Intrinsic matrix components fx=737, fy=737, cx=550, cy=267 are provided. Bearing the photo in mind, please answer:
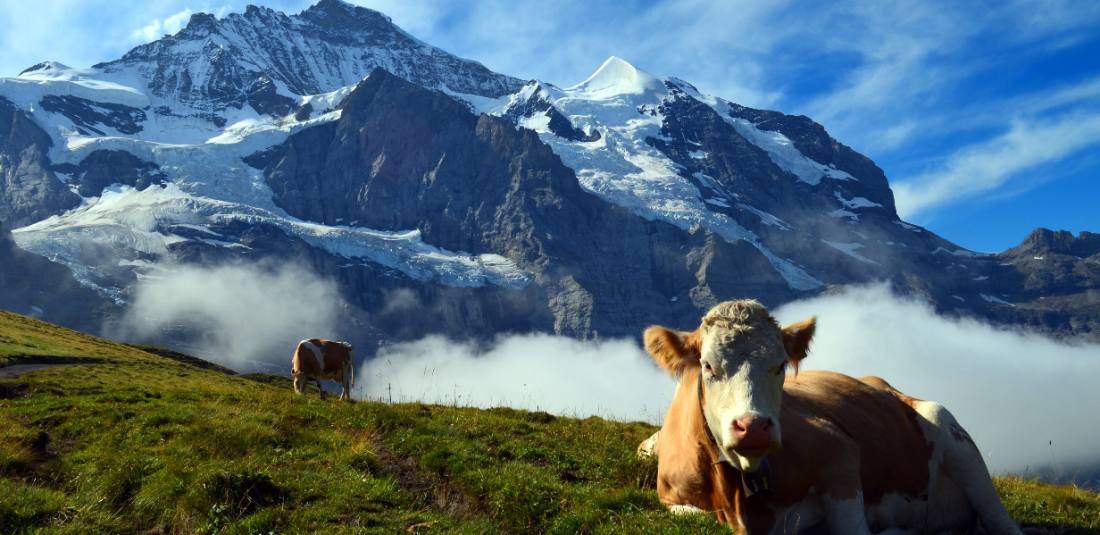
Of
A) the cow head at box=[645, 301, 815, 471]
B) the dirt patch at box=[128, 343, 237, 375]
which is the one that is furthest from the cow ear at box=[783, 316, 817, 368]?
the dirt patch at box=[128, 343, 237, 375]

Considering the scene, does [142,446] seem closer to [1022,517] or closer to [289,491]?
[289,491]

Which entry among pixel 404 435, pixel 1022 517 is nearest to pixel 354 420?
pixel 404 435

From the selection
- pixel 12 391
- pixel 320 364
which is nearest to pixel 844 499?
pixel 12 391

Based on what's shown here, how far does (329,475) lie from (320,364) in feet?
78.9

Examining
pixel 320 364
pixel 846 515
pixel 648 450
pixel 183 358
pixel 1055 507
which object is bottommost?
pixel 1055 507

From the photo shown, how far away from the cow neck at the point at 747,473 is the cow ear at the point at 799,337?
1.00 meters

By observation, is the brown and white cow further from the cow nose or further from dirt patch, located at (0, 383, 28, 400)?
the cow nose

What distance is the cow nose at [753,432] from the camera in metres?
6.79

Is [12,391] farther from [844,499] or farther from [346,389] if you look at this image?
[844,499]

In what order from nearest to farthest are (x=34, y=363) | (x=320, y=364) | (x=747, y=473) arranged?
(x=747, y=473)
(x=320, y=364)
(x=34, y=363)

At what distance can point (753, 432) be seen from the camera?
6.82 meters

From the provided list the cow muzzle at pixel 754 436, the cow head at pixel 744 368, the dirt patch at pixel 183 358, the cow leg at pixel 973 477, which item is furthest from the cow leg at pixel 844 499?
the dirt patch at pixel 183 358

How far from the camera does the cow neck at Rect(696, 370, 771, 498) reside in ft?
25.1

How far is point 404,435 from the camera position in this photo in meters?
14.1
